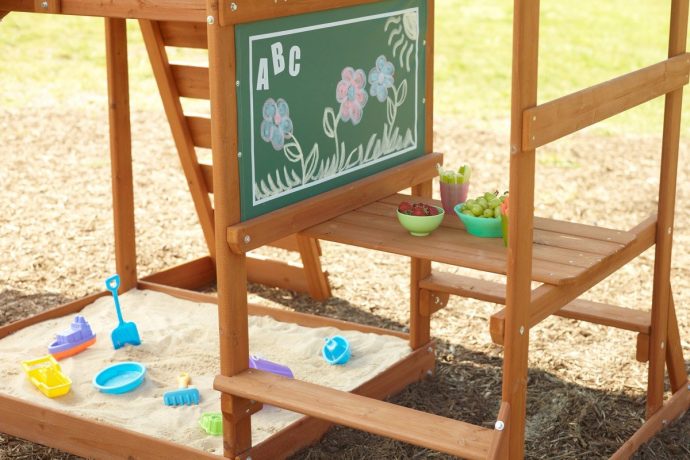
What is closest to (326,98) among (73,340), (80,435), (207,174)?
(80,435)

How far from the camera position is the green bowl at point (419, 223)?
3.42 m

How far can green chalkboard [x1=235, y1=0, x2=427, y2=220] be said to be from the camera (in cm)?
321

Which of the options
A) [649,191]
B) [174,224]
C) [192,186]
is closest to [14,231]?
[174,224]

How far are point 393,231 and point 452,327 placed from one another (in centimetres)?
163

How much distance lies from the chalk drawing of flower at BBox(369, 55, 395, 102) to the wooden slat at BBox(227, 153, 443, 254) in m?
0.28

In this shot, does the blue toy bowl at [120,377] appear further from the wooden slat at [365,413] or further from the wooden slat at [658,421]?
the wooden slat at [658,421]

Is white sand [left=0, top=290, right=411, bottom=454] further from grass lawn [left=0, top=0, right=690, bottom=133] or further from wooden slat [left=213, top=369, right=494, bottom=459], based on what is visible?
grass lawn [left=0, top=0, right=690, bottom=133]

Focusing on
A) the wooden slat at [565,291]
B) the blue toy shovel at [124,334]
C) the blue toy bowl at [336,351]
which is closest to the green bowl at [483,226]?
the wooden slat at [565,291]

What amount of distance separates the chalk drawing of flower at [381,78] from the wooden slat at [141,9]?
0.62 metres

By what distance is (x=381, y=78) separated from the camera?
149 inches

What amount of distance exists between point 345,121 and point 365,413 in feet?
3.48

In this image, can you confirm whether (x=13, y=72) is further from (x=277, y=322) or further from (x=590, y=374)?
(x=590, y=374)

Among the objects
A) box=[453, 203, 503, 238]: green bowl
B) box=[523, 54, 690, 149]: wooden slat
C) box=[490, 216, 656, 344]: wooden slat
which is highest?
box=[523, 54, 690, 149]: wooden slat

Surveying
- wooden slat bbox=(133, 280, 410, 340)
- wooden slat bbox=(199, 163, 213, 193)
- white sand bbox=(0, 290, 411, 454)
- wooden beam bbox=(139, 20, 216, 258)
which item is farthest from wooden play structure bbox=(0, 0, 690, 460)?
wooden slat bbox=(199, 163, 213, 193)
